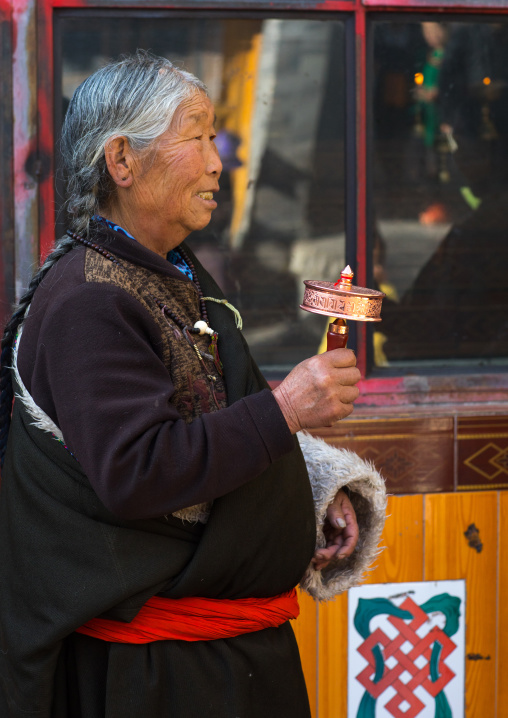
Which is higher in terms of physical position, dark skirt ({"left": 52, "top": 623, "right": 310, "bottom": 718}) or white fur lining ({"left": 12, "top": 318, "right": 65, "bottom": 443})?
white fur lining ({"left": 12, "top": 318, "right": 65, "bottom": 443})

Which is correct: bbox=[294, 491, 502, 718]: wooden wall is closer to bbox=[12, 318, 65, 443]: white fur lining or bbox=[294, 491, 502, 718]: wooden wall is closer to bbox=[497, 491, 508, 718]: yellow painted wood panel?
bbox=[497, 491, 508, 718]: yellow painted wood panel

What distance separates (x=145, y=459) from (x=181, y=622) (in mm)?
394

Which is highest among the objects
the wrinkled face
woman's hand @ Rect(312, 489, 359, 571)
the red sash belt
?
the wrinkled face

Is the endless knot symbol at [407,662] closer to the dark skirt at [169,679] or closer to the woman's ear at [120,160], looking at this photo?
the dark skirt at [169,679]

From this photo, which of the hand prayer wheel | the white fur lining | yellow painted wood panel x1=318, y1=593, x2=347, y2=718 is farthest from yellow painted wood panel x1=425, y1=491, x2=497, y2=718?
the white fur lining

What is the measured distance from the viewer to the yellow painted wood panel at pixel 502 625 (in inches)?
110

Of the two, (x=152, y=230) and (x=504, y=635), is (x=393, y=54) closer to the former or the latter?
(x=152, y=230)

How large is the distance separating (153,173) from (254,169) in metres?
1.19

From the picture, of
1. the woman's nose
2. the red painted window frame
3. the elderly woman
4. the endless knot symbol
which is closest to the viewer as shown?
the elderly woman

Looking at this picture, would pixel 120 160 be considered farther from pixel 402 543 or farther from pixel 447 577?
pixel 447 577

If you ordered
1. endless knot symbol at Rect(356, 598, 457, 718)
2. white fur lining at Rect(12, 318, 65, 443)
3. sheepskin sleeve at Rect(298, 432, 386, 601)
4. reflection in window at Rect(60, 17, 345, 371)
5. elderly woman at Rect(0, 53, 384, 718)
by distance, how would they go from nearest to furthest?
elderly woman at Rect(0, 53, 384, 718)
white fur lining at Rect(12, 318, 65, 443)
sheepskin sleeve at Rect(298, 432, 386, 601)
reflection in window at Rect(60, 17, 345, 371)
endless knot symbol at Rect(356, 598, 457, 718)

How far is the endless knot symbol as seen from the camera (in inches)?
109

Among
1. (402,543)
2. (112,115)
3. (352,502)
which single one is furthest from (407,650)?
(112,115)

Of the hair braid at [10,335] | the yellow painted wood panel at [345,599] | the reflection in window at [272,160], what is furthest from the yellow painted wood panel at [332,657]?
the hair braid at [10,335]
